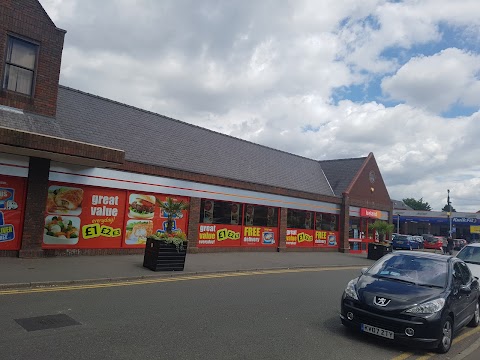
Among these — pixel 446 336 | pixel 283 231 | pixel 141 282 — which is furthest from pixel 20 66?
pixel 283 231

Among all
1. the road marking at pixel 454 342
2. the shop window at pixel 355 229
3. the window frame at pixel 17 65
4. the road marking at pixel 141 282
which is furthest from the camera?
the shop window at pixel 355 229

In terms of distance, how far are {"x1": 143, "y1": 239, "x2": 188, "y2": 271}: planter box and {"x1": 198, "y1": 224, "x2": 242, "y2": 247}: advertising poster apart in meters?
5.79

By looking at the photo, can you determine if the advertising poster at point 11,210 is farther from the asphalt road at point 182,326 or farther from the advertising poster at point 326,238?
the advertising poster at point 326,238

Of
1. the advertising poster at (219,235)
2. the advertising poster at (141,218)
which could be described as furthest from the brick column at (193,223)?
the advertising poster at (141,218)

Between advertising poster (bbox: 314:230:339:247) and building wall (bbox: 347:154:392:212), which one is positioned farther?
building wall (bbox: 347:154:392:212)

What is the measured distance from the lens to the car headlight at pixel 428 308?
20.1 feet

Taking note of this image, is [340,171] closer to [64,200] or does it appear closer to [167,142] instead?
[167,142]

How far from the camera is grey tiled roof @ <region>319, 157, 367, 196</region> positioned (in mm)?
29270

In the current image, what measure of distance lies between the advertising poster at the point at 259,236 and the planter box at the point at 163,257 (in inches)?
327

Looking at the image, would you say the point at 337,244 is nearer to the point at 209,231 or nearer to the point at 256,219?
the point at 256,219

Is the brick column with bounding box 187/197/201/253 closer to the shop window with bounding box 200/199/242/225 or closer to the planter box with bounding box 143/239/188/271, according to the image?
the shop window with bounding box 200/199/242/225

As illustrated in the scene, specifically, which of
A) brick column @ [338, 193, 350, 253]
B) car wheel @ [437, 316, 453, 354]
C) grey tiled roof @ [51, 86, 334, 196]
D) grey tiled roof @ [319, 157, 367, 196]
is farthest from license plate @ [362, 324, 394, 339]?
grey tiled roof @ [319, 157, 367, 196]

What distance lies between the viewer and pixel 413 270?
7441 millimetres

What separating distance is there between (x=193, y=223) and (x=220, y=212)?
6.30ft
